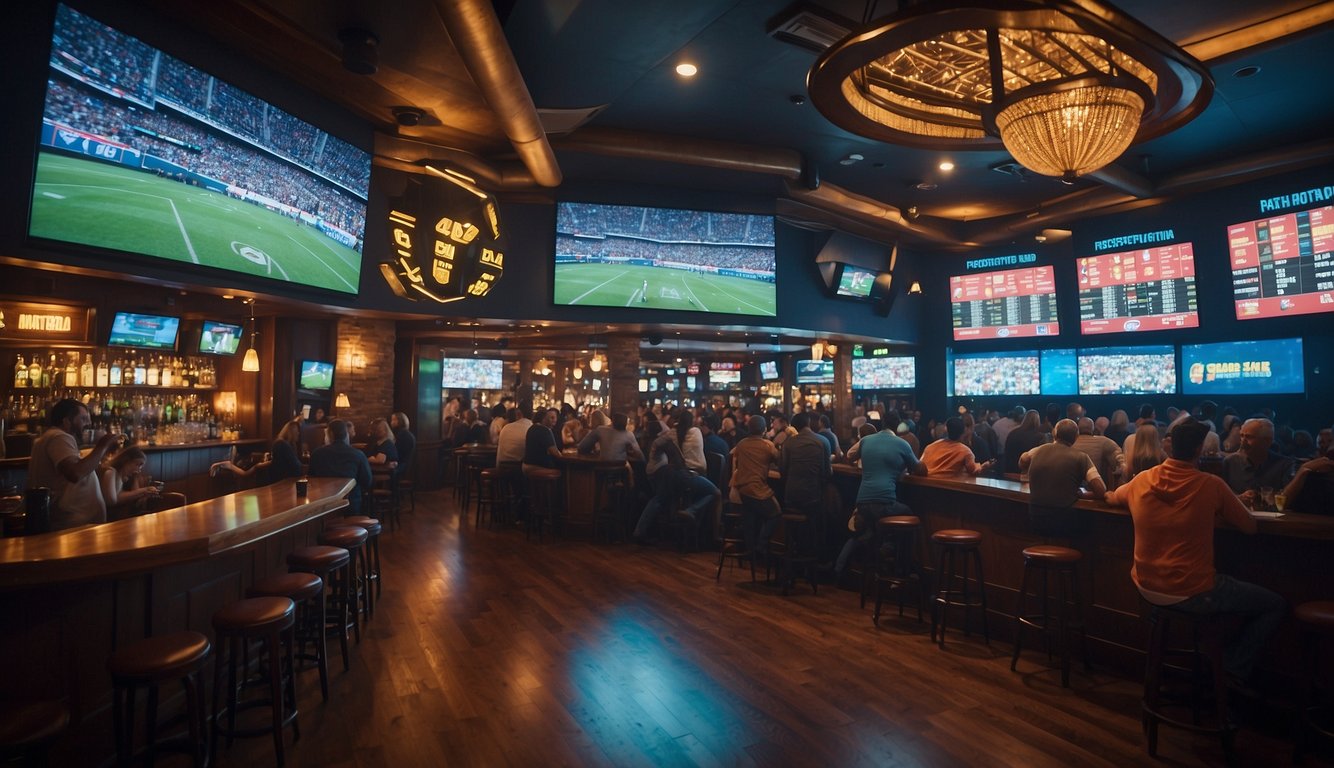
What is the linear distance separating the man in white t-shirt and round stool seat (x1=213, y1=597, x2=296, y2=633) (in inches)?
56.7

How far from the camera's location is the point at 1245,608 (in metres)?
3.13

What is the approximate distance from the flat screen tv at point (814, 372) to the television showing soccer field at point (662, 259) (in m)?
5.71

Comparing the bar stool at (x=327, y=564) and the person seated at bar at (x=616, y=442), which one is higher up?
the person seated at bar at (x=616, y=442)

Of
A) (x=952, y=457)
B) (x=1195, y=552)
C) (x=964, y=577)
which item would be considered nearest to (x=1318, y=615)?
(x=1195, y=552)

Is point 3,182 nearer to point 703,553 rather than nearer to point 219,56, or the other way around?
point 219,56

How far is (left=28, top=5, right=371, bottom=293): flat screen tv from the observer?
4328 mm

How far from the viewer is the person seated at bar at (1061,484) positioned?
13.7ft

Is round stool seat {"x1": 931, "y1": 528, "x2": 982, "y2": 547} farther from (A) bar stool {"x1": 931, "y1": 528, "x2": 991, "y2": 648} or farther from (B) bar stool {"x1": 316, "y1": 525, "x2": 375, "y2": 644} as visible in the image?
(B) bar stool {"x1": 316, "y1": 525, "x2": 375, "y2": 644}

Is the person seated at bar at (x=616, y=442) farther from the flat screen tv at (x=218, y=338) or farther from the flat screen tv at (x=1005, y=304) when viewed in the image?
the flat screen tv at (x=1005, y=304)

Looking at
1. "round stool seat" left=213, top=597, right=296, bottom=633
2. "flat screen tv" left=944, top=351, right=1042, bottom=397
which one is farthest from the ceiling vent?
"flat screen tv" left=944, top=351, right=1042, bottom=397

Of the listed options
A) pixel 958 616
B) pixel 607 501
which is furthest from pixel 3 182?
pixel 958 616

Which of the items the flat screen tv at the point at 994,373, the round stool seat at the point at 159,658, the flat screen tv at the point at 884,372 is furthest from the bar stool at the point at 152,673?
the flat screen tv at the point at 884,372

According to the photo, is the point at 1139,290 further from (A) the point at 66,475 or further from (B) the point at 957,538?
(A) the point at 66,475

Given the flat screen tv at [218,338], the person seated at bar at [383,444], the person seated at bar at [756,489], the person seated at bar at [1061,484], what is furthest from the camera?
the person seated at bar at [383,444]
